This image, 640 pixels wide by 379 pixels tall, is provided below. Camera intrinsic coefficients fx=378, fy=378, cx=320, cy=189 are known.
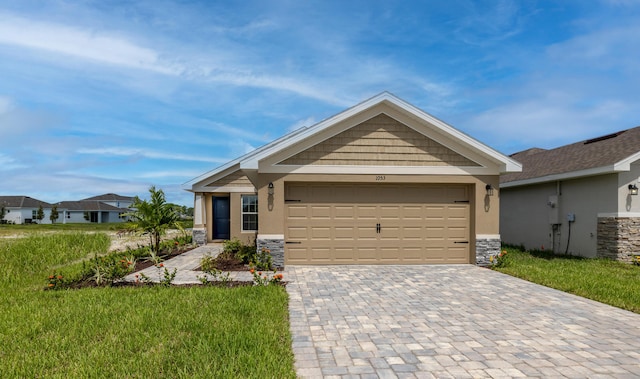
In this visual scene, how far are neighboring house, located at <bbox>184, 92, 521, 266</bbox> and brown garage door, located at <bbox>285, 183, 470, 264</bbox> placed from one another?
3 centimetres

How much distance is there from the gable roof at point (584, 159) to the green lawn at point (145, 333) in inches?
426

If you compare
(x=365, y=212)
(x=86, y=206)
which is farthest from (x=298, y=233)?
(x=86, y=206)

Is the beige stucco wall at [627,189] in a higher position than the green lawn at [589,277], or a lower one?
higher

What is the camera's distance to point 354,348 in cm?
461

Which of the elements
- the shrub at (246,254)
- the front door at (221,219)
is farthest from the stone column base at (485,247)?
the front door at (221,219)

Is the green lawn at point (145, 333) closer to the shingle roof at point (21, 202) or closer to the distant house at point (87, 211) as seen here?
the distant house at point (87, 211)

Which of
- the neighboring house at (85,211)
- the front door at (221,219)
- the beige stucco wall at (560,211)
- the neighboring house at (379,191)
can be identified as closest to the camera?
the neighboring house at (379,191)

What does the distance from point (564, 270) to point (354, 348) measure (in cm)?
812

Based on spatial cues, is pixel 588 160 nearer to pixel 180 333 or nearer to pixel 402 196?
pixel 402 196

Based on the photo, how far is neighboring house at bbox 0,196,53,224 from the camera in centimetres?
5569

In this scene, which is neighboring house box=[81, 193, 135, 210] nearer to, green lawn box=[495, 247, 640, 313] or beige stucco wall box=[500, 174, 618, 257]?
beige stucco wall box=[500, 174, 618, 257]

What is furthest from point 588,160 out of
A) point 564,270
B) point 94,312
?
point 94,312

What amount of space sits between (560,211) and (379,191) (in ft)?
25.4

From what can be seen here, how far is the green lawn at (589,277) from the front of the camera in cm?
723
